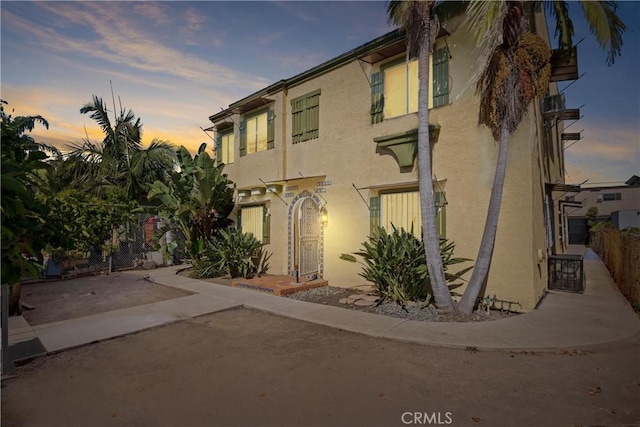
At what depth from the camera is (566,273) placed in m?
9.55

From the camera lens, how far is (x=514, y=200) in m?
7.45

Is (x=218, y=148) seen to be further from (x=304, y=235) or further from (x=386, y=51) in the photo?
(x=386, y=51)

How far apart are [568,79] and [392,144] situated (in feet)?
16.3

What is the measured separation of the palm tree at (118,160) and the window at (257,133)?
→ 6783 mm

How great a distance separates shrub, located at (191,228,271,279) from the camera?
1211cm

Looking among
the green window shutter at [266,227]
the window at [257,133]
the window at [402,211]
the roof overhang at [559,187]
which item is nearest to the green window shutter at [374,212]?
the window at [402,211]

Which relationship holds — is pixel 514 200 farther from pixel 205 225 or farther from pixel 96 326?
pixel 205 225

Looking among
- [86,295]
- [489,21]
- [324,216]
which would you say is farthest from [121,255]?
[489,21]

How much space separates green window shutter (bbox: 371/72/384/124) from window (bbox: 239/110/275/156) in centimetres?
460

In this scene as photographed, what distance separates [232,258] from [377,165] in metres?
6.10

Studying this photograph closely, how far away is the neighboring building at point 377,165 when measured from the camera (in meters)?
7.59

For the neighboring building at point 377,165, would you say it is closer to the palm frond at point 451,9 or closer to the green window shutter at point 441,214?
the green window shutter at point 441,214

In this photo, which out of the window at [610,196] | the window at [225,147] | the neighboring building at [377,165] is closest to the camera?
the neighboring building at [377,165]

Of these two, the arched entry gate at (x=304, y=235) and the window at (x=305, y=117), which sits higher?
the window at (x=305, y=117)
